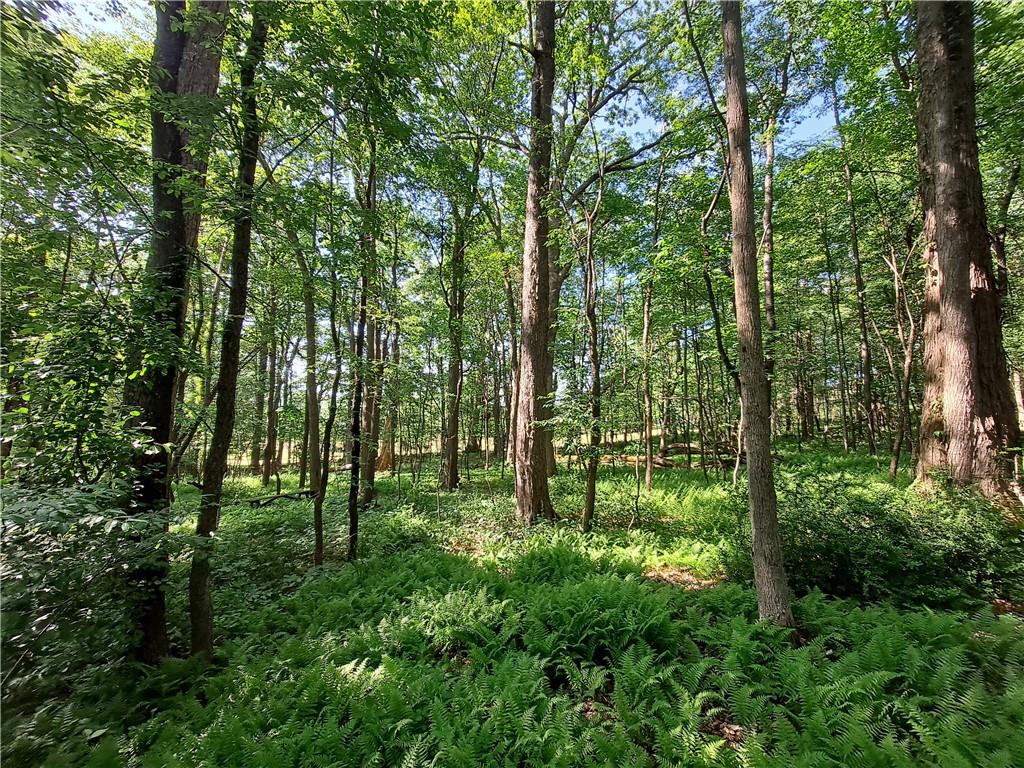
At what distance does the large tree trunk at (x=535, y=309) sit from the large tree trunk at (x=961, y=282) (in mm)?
6308

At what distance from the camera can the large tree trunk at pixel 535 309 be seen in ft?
23.8

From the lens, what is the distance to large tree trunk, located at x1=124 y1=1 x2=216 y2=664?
3.57 meters

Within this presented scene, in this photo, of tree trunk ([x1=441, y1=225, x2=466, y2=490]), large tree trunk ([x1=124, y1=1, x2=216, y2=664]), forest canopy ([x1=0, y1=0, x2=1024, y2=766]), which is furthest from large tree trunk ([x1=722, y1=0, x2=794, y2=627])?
tree trunk ([x1=441, y1=225, x2=466, y2=490])

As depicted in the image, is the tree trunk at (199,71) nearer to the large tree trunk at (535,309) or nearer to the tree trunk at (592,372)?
the large tree trunk at (535,309)

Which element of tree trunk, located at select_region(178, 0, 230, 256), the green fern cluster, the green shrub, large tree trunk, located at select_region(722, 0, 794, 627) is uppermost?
tree trunk, located at select_region(178, 0, 230, 256)

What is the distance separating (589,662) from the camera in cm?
369

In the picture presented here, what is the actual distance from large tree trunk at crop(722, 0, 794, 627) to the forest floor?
1.66ft

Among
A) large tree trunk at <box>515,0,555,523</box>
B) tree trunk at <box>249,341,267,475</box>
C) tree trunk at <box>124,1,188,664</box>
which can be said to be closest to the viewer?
tree trunk at <box>124,1,188,664</box>

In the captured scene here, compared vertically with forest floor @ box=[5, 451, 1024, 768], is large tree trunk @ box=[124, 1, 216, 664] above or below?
above

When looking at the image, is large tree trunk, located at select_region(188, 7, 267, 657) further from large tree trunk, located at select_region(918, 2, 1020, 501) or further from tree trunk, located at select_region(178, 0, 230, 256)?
large tree trunk, located at select_region(918, 2, 1020, 501)

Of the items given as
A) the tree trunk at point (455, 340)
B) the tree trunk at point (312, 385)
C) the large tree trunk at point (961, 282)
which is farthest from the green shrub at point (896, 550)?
the tree trunk at point (455, 340)

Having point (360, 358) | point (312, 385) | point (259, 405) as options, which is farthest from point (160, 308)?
point (259, 405)

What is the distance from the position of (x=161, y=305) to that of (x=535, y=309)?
551 centimetres

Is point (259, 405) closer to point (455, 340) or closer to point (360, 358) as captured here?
point (455, 340)
